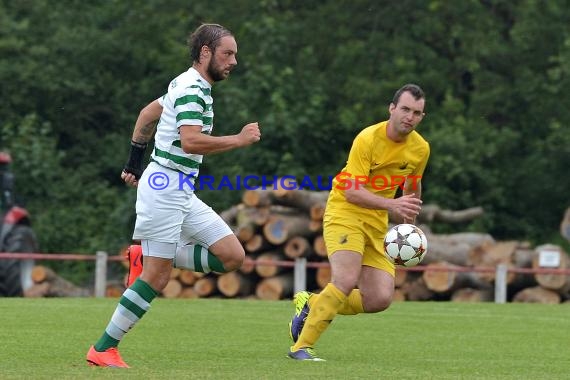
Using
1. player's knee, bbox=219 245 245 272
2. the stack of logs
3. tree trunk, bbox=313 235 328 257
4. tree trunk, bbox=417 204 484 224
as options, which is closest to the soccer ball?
player's knee, bbox=219 245 245 272

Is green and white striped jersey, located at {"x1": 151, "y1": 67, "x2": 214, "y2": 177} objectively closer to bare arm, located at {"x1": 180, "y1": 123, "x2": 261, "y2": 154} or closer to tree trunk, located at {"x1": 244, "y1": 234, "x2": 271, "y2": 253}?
bare arm, located at {"x1": 180, "y1": 123, "x2": 261, "y2": 154}

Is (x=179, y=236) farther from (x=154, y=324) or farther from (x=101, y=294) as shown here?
(x=101, y=294)

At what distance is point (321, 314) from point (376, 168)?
3.60 feet

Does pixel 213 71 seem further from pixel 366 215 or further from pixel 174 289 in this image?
pixel 174 289

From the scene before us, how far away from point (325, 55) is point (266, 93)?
95.4 inches

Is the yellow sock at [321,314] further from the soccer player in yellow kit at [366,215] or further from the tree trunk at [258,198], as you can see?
the tree trunk at [258,198]

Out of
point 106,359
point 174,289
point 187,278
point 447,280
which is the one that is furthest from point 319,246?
point 106,359

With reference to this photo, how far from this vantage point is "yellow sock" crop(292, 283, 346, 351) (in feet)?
29.2

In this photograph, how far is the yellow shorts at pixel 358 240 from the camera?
9086 mm

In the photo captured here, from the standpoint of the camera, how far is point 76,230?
26156mm

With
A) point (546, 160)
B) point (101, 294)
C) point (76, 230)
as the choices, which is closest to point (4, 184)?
point (101, 294)

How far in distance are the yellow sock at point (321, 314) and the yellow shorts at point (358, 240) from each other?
316 mm

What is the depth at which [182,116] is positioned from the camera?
7867 mm

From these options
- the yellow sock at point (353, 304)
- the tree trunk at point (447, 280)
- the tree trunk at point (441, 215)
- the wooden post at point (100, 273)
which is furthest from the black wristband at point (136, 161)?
the tree trunk at point (441, 215)
